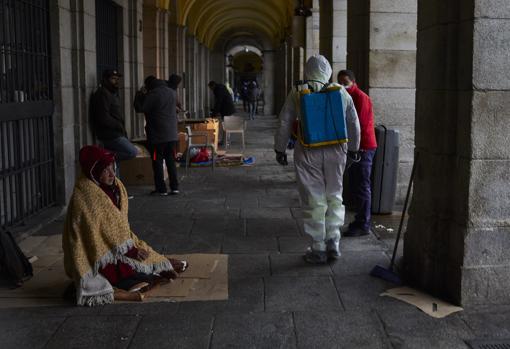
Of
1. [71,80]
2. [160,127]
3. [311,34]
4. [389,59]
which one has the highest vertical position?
[311,34]

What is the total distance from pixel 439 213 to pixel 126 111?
739 centimetres

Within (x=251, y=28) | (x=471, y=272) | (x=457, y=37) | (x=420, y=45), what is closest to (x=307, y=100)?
(x=420, y=45)

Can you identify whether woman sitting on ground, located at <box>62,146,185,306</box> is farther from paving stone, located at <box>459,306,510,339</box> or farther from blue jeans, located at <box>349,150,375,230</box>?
blue jeans, located at <box>349,150,375,230</box>

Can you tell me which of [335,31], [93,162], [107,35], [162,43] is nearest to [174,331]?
[93,162]

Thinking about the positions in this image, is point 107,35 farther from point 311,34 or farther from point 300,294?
point 311,34

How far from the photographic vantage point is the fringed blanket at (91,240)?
14.5 feet

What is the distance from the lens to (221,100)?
16.5 meters

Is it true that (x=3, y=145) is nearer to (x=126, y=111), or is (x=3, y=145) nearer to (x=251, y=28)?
(x=126, y=111)

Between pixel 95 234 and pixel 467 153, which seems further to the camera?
pixel 95 234

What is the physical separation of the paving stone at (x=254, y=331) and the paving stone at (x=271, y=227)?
91.0 inches

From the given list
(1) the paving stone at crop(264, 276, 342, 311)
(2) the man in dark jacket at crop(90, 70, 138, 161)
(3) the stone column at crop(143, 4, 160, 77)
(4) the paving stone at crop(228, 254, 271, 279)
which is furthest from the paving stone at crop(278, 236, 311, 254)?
(3) the stone column at crop(143, 4, 160, 77)

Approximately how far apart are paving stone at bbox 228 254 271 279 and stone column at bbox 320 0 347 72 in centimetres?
467

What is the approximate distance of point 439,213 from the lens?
182 inches

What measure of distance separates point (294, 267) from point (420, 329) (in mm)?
1504
